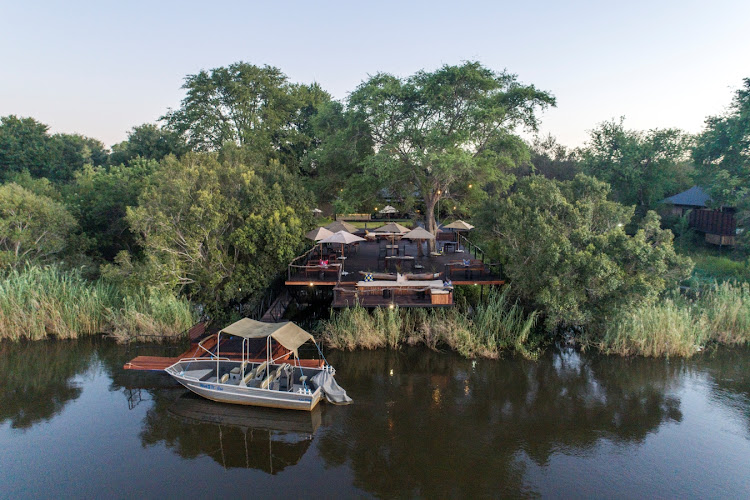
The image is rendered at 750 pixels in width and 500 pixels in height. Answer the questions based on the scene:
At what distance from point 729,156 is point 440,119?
20.6m

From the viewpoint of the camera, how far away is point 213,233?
19797mm

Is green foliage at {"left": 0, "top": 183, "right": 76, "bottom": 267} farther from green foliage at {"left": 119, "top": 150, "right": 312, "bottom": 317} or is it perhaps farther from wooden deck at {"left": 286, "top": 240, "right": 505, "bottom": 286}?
wooden deck at {"left": 286, "top": 240, "right": 505, "bottom": 286}

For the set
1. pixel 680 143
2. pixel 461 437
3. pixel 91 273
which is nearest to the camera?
pixel 461 437

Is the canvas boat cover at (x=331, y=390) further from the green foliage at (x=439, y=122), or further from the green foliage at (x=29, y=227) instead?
the green foliage at (x=29, y=227)

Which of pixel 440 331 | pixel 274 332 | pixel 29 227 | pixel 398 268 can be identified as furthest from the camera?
pixel 398 268

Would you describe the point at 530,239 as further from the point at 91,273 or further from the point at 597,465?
the point at 91,273

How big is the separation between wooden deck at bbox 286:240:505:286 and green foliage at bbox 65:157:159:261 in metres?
11.5

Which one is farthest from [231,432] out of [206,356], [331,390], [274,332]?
[206,356]

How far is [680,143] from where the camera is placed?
112 feet

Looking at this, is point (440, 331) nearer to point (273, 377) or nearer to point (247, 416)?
point (273, 377)

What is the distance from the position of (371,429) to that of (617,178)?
3278 cm

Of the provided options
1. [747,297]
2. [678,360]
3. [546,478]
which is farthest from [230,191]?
[747,297]

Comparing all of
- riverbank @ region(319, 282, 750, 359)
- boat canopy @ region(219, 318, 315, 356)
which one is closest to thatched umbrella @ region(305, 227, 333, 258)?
riverbank @ region(319, 282, 750, 359)

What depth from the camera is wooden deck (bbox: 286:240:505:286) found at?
1906 centimetres
